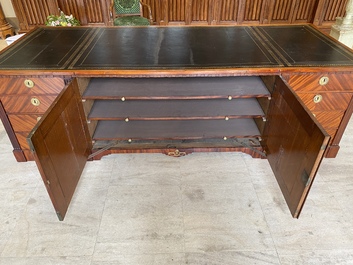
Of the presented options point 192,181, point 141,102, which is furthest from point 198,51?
point 192,181

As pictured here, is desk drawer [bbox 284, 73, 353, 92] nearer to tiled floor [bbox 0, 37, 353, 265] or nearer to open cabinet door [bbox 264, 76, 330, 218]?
open cabinet door [bbox 264, 76, 330, 218]

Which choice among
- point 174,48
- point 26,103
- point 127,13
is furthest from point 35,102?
point 127,13

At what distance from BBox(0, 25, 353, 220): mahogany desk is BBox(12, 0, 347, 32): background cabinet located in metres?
2.13

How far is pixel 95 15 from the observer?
4234 millimetres

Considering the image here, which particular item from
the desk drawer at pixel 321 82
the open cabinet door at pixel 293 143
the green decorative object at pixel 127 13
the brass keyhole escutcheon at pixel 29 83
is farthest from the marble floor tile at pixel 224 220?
the green decorative object at pixel 127 13

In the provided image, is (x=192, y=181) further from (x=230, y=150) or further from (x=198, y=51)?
(x=198, y=51)

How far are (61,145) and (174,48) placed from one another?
1021mm

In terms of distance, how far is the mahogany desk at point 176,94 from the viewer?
148 cm

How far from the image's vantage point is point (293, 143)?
4.78ft

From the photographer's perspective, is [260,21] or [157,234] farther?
[260,21]

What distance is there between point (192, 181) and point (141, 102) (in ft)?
2.24

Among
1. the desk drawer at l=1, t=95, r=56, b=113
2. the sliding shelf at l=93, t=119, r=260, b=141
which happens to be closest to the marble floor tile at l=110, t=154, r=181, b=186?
Result: the sliding shelf at l=93, t=119, r=260, b=141

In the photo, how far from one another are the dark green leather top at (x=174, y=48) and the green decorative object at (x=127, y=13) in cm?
105

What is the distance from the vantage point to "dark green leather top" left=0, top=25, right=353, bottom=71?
1697 millimetres
